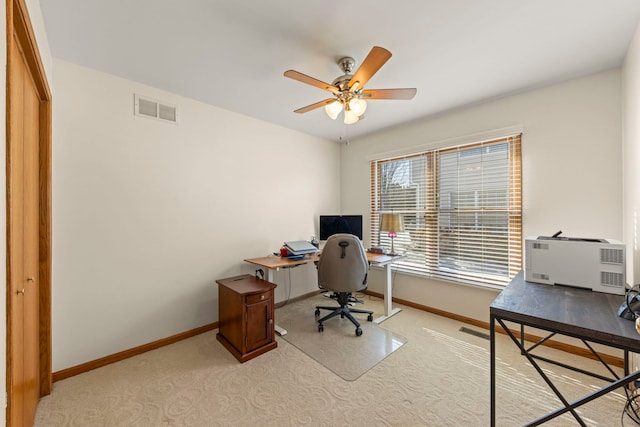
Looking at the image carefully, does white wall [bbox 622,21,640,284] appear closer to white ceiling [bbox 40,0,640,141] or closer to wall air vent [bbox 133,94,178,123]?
white ceiling [bbox 40,0,640,141]

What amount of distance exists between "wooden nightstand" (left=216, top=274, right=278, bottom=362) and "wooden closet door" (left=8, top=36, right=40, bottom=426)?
1.25 meters

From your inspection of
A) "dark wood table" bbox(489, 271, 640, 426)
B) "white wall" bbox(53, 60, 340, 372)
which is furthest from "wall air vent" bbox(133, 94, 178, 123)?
"dark wood table" bbox(489, 271, 640, 426)

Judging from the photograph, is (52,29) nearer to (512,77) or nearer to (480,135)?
(512,77)

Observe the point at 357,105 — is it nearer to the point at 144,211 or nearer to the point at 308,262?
the point at 308,262

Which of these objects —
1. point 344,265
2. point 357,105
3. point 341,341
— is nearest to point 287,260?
point 344,265

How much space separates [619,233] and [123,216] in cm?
427

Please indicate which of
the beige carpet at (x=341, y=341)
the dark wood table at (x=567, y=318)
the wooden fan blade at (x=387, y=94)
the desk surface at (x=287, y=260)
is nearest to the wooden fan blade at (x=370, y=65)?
the wooden fan blade at (x=387, y=94)

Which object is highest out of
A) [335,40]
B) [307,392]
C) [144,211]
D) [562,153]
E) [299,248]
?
[335,40]

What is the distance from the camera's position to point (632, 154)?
70.7 inches

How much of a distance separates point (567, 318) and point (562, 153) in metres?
1.92

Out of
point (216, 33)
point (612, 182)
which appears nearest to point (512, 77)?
point (612, 182)

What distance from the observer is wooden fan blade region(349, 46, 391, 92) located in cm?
148

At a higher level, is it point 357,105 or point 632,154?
point 357,105

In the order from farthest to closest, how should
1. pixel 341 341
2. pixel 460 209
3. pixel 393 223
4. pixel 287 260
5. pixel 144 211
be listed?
1. pixel 393 223
2. pixel 460 209
3. pixel 287 260
4. pixel 341 341
5. pixel 144 211
